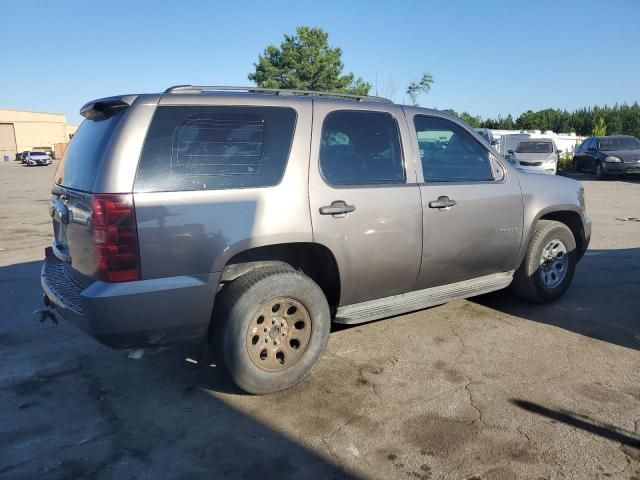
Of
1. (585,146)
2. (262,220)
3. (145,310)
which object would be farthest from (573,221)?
(585,146)

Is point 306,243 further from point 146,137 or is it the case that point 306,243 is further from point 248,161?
point 146,137

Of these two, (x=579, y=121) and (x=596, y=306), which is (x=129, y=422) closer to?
(x=596, y=306)

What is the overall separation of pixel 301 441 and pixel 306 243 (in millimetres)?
1255

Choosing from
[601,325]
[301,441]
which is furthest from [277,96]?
[601,325]

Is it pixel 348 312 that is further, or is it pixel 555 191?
pixel 555 191

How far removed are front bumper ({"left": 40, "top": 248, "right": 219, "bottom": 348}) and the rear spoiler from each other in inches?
41.8

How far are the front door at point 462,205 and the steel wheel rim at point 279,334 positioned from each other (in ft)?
3.60

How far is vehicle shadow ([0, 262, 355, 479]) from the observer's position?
8.83ft

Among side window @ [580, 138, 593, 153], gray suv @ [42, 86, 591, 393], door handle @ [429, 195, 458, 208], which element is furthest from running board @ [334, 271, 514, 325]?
side window @ [580, 138, 593, 153]

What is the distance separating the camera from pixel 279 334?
3.45 m

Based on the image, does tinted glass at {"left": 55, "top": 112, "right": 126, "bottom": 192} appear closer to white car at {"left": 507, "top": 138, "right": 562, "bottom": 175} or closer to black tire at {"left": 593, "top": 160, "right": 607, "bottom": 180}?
white car at {"left": 507, "top": 138, "right": 562, "bottom": 175}

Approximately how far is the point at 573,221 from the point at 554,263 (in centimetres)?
53

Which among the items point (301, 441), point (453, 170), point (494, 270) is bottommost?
point (301, 441)

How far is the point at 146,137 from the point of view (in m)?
2.99
